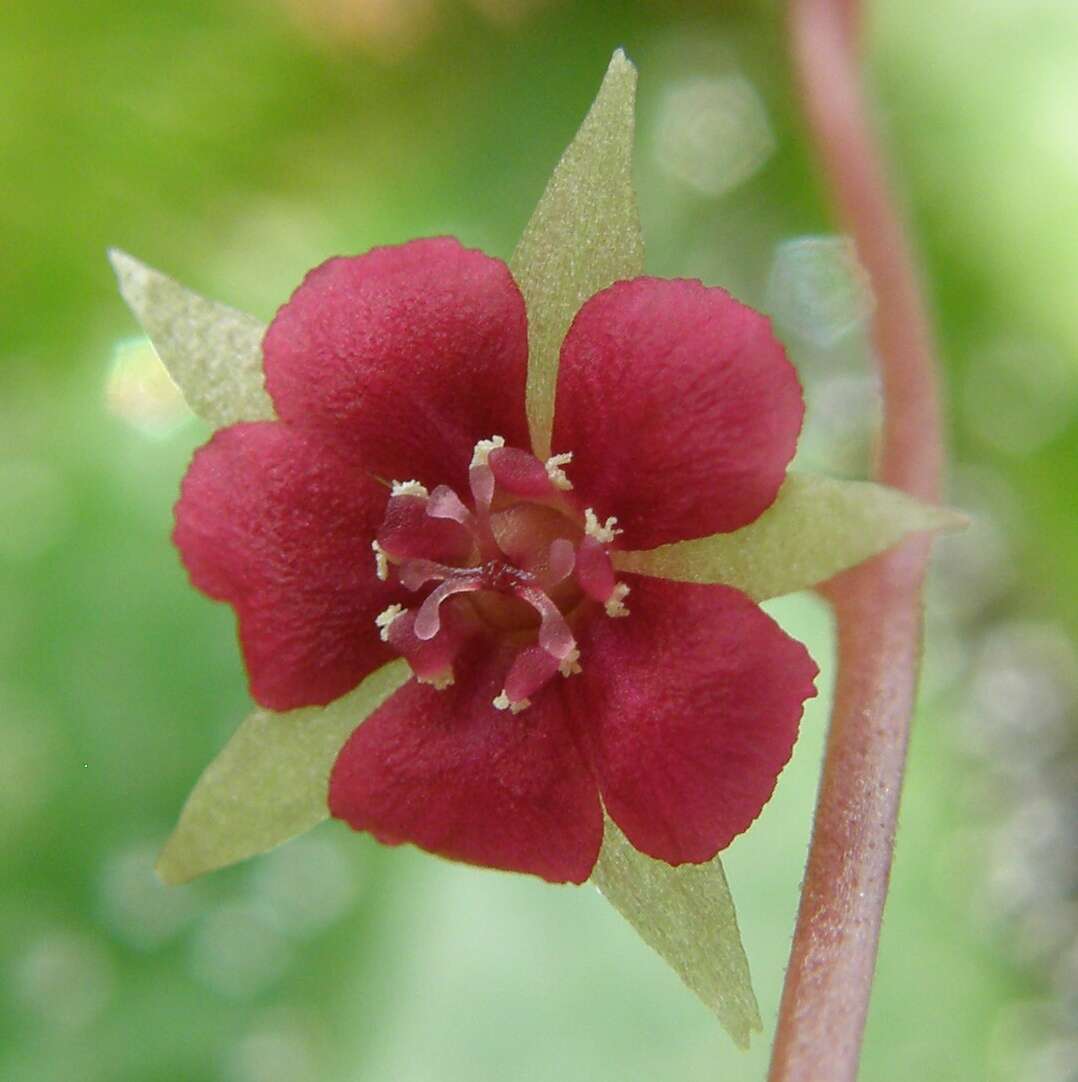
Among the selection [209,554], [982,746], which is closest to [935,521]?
[209,554]

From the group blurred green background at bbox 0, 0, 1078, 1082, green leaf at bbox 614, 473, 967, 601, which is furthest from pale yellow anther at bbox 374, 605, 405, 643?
blurred green background at bbox 0, 0, 1078, 1082

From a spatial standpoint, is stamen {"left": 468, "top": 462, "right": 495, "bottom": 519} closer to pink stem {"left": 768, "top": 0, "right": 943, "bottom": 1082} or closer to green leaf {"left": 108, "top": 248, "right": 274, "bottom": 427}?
green leaf {"left": 108, "top": 248, "right": 274, "bottom": 427}

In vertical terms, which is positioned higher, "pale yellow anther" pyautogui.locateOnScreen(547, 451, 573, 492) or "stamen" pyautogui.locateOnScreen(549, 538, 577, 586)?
"pale yellow anther" pyautogui.locateOnScreen(547, 451, 573, 492)

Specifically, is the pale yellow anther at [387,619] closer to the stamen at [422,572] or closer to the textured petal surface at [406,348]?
the stamen at [422,572]

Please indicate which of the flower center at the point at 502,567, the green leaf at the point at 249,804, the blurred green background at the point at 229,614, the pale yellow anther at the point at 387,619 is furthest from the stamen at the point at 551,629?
the blurred green background at the point at 229,614

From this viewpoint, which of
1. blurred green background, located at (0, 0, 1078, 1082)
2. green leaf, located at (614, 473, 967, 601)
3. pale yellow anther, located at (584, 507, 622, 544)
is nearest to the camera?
green leaf, located at (614, 473, 967, 601)

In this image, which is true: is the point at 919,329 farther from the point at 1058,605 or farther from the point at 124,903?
the point at 124,903

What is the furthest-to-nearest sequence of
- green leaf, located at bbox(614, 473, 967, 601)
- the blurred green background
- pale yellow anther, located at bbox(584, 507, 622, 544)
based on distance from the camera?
1. the blurred green background
2. pale yellow anther, located at bbox(584, 507, 622, 544)
3. green leaf, located at bbox(614, 473, 967, 601)
